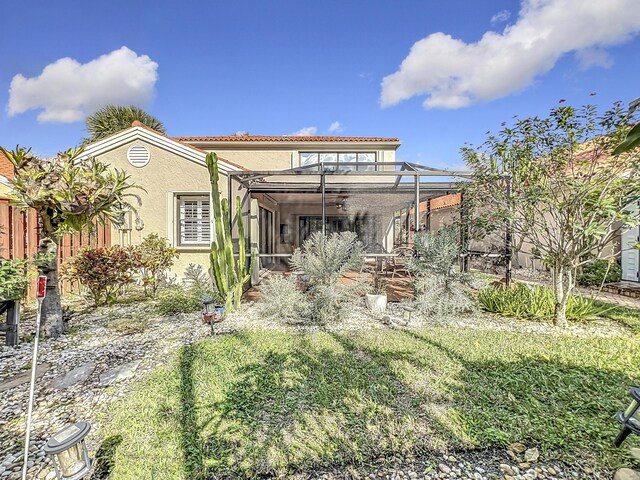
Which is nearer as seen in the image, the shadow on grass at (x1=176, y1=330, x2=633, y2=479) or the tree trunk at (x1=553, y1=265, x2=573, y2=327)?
the shadow on grass at (x1=176, y1=330, x2=633, y2=479)

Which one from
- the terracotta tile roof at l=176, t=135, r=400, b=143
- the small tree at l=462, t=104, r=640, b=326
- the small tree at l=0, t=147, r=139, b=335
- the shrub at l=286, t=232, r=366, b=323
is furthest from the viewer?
the terracotta tile roof at l=176, t=135, r=400, b=143

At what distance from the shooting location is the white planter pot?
815 centimetres

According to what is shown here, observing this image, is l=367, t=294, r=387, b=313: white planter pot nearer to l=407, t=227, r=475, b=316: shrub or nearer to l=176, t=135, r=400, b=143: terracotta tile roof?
l=407, t=227, r=475, b=316: shrub

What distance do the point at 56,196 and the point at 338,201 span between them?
40.8 feet

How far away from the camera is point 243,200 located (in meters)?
11.1

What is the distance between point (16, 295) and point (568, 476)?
27.2 ft

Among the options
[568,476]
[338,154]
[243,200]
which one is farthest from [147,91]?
[568,476]

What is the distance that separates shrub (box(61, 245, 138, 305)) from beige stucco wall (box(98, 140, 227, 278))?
2.67 meters

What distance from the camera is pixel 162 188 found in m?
11.4

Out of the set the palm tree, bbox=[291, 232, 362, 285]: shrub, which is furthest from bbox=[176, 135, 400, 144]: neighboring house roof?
bbox=[291, 232, 362, 285]: shrub

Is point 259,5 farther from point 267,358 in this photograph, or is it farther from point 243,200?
point 267,358

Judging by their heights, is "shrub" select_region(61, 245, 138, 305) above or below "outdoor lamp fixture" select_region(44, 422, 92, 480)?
above

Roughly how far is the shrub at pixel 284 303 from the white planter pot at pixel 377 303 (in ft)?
6.13

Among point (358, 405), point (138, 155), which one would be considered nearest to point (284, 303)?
point (358, 405)
